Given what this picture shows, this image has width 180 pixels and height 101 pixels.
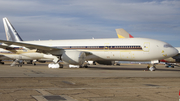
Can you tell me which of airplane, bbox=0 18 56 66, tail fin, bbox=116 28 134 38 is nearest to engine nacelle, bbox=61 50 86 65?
airplane, bbox=0 18 56 66

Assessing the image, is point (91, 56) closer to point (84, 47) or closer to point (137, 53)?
point (84, 47)

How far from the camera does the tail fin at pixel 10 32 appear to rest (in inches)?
1436

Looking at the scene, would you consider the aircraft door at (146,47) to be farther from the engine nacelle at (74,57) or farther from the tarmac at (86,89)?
the tarmac at (86,89)

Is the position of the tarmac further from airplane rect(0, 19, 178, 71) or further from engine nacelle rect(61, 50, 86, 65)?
engine nacelle rect(61, 50, 86, 65)

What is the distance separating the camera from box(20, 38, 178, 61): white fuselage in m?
23.9

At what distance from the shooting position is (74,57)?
2462 centimetres

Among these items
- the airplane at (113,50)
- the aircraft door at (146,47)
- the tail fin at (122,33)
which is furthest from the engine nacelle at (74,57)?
the tail fin at (122,33)

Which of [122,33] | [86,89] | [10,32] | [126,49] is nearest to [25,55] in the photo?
[10,32]

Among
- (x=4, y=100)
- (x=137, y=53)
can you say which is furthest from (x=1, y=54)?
(x=4, y=100)

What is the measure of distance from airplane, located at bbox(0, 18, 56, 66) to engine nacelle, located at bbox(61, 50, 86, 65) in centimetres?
482

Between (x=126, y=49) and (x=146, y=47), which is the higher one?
(x=146, y=47)

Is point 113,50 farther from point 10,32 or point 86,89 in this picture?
point 10,32

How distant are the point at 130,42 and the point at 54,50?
32.9 feet

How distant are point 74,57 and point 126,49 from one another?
6363 millimetres
